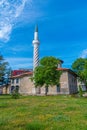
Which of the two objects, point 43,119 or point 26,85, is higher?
point 26,85

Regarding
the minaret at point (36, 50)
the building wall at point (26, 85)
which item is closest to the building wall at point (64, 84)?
the minaret at point (36, 50)

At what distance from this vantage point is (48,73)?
6025 centimetres

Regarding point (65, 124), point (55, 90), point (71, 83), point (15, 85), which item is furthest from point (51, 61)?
point (65, 124)

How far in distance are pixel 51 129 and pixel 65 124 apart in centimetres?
144

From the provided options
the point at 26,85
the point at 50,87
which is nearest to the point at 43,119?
the point at 50,87

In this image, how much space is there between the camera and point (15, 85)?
88.9 m

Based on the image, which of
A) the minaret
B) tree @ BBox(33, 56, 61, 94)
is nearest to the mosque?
the minaret

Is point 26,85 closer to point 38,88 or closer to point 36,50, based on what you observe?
point 38,88

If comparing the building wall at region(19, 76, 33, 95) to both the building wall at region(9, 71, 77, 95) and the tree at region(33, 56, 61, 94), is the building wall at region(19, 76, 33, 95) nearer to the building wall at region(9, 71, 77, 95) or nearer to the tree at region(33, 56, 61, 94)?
the building wall at region(9, 71, 77, 95)

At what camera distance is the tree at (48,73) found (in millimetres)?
60312

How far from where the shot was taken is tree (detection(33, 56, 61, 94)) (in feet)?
198

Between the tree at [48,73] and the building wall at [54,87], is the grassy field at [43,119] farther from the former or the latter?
the building wall at [54,87]

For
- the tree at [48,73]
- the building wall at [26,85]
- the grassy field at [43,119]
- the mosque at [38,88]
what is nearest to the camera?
the grassy field at [43,119]

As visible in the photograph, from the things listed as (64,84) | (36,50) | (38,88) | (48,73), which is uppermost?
(36,50)
